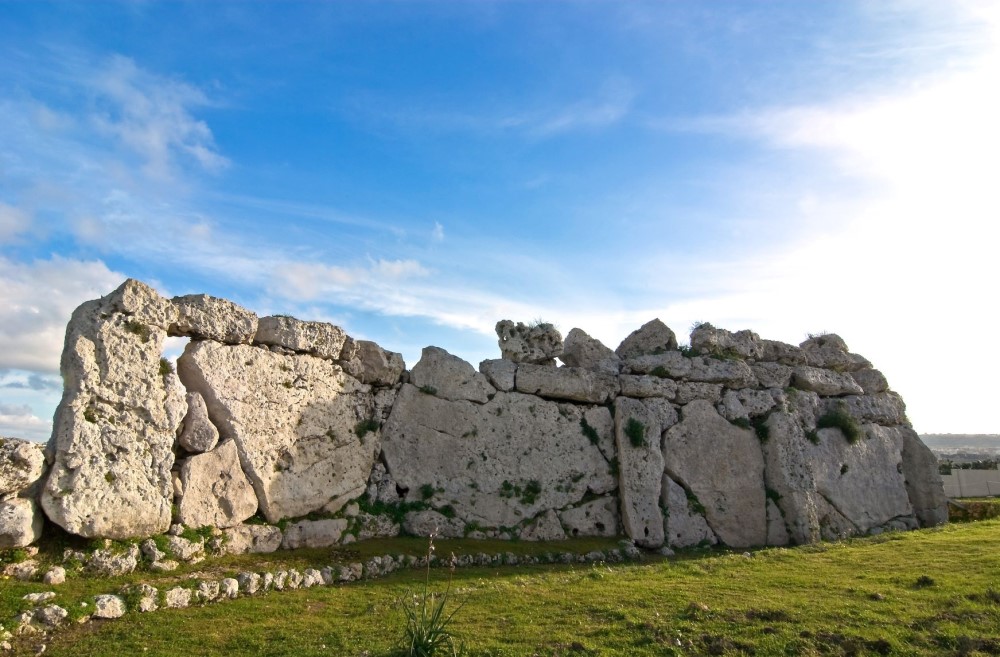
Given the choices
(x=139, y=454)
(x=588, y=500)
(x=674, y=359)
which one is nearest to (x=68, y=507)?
(x=139, y=454)

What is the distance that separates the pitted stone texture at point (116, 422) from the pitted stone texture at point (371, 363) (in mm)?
3590

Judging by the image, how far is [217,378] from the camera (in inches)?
476

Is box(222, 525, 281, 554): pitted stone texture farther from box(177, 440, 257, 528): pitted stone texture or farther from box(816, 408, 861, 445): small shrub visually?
box(816, 408, 861, 445): small shrub

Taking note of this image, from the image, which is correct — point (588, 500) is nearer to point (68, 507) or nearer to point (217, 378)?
point (217, 378)

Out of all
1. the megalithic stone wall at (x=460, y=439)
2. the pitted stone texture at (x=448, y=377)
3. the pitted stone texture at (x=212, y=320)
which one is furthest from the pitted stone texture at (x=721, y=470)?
the pitted stone texture at (x=212, y=320)

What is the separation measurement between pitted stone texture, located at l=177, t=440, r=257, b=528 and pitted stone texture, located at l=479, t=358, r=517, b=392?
566cm

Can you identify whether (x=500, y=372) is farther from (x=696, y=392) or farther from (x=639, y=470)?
(x=696, y=392)

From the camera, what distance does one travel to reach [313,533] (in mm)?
12508

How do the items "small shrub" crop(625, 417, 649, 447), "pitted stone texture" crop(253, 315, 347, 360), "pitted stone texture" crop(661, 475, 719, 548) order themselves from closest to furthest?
1. "pitted stone texture" crop(253, 315, 347, 360)
2. "pitted stone texture" crop(661, 475, 719, 548)
3. "small shrub" crop(625, 417, 649, 447)

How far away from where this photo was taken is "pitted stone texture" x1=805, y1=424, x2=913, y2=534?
1738 cm

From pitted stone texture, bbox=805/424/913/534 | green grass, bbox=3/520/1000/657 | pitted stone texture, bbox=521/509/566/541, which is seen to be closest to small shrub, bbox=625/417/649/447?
pitted stone texture, bbox=521/509/566/541

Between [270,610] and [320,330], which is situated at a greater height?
[320,330]

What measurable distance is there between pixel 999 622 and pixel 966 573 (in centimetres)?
280

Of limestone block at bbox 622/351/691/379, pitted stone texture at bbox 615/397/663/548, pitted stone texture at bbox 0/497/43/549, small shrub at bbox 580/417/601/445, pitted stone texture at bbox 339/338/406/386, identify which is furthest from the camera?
limestone block at bbox 622/351/691/379
